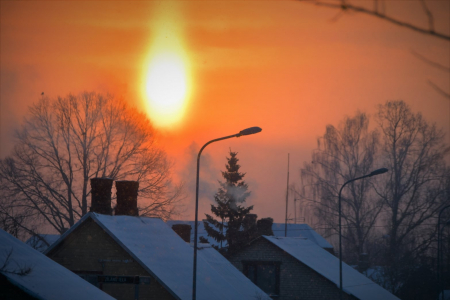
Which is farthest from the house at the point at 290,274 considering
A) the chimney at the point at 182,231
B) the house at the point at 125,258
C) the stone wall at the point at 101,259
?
the stone wall at the point at 101,259

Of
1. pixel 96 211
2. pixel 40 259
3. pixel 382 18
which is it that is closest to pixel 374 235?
pixel 96 211

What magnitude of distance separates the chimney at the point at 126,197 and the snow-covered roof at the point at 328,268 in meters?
12.4

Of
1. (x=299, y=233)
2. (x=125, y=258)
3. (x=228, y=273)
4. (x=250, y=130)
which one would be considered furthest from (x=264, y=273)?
(x=299, y=233)

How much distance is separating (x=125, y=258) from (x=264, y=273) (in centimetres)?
1495

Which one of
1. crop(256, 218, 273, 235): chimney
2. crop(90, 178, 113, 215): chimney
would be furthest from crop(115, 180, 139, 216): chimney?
crop(256, 218, 273, 235): chimney

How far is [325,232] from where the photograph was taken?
48.9m

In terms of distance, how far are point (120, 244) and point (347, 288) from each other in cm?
1581

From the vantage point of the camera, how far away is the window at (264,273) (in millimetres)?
31016

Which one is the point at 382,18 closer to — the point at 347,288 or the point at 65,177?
the point at 347,288

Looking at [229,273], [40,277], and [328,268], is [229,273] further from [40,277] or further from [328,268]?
[40,277]

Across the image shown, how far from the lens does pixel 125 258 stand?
59.2ft

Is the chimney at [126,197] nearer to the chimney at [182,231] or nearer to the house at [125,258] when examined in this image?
the house at [125,258]

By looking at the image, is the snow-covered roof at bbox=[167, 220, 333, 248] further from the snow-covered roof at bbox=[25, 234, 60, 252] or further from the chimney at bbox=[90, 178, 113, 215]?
the chimney at bbox=[90, 178, 113, 215]

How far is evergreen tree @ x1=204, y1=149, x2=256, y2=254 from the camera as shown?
185ft
